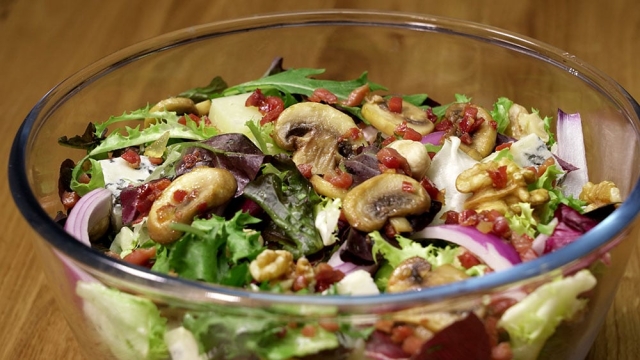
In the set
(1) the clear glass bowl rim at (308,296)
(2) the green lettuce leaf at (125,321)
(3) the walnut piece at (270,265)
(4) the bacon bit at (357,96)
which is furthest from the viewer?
(4) the bacon bit at (357,96)

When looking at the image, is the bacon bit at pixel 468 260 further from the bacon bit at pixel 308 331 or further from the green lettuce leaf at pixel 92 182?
the green lettuce leaf at pixel 92 182

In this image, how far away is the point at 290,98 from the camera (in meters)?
1.67

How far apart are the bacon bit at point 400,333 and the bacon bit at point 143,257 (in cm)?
45

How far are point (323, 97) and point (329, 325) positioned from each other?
807mm

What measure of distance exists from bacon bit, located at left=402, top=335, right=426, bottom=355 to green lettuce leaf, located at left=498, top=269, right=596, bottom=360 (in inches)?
4.2

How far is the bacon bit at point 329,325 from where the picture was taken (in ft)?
2.87

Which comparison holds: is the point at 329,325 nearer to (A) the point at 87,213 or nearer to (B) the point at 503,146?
(A) the point at 87,213

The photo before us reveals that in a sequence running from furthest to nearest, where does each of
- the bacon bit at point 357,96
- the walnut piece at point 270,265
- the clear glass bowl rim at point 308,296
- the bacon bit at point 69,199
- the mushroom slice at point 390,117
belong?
the bacon bit at point 357,96
the mushroom slice at point 390,117
the bacon bit at point 69,199
the walnut piece at point 270,265
the clear glass bowl rim at point 308,296

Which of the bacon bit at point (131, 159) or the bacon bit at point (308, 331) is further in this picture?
the bacon bit at point (131, 159)

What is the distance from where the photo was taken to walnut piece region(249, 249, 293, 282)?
1068 millimetres

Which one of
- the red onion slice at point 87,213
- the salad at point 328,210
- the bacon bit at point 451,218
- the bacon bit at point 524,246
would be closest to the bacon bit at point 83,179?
the salad at point 328,210

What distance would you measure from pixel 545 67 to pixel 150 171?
2.59 ft

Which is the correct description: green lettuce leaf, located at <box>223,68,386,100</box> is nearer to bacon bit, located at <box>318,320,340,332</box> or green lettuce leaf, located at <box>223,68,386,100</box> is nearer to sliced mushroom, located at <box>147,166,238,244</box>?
sliced mushroom, located at <box>147,166,238,244</box>

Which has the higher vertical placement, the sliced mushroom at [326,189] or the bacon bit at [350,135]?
the bacon bit at [350,135]
